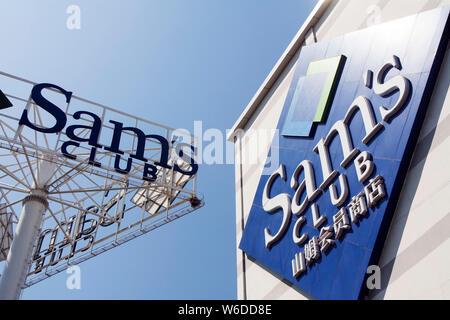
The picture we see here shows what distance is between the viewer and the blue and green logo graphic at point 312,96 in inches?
651

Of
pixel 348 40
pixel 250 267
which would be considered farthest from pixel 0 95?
pixel 348 40

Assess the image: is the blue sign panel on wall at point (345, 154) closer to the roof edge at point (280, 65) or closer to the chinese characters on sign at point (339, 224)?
the chinese characters on sign at point (339, 224)

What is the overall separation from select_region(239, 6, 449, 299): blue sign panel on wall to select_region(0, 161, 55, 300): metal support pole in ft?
35.6

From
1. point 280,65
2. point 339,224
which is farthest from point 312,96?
point 339,224

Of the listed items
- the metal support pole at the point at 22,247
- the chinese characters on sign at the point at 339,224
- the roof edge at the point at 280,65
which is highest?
the roof edge at the point at 280,65

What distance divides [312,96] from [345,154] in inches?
141

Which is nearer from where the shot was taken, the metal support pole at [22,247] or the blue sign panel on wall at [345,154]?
the blue sign panel on wall at [345,154]

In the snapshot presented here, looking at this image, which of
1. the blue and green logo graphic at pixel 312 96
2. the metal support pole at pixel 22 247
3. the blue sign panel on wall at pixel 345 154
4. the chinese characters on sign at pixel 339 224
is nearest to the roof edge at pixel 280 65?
the blue sign panel on wall at pixel 345 154

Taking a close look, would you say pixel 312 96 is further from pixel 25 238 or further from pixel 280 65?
pixel 25 238

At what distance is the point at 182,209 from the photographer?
28.5m

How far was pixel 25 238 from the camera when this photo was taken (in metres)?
24.7

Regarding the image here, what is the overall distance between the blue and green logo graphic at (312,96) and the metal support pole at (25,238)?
13.2 metres

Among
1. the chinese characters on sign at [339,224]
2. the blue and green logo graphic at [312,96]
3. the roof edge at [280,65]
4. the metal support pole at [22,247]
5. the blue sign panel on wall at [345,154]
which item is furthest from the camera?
the metal support pole at [22,247]
